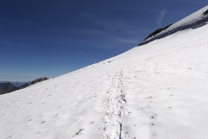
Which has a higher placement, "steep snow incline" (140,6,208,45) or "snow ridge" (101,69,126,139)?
"steep snow incline" (140,6,208,45)

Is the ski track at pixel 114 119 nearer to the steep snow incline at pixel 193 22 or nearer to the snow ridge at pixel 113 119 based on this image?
the snow ridge at pixel 113 119

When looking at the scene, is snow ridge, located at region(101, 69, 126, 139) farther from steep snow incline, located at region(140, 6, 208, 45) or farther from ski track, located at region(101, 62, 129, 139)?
steep snow incline, located at region(140, 6, 208, 45)

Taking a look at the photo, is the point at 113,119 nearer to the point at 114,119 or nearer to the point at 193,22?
the point at 114,119

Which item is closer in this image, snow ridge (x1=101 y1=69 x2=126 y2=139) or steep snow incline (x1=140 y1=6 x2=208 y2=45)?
snow ridge (x1=101 y1=69 x2=126 y2=139)

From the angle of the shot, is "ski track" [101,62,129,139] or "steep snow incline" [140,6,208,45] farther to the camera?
"steep snow incline" [140,6,208,45]

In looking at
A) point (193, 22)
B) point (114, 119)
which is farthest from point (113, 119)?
point (193, 22)

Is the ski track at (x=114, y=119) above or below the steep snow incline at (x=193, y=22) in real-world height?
below

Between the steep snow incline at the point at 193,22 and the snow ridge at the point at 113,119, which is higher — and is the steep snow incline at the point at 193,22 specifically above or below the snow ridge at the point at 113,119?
above

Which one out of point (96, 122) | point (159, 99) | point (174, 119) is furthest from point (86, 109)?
point (174, 119)

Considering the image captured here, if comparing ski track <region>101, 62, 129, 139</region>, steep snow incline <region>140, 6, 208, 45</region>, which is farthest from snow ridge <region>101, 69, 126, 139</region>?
steep snow incline <region>140, 6, 208, 45</region>

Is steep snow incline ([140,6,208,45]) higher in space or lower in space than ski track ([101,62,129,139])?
higher

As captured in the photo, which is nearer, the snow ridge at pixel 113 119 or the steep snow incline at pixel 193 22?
the snow ridge at pixel 113 119

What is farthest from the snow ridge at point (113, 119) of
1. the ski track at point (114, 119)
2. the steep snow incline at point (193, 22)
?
the steep snow incline at point (193, 22)

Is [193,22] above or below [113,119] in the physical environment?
above
